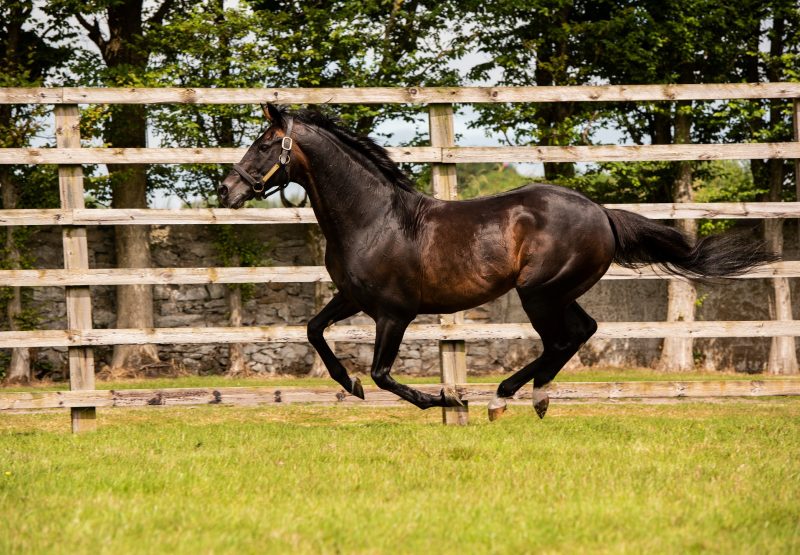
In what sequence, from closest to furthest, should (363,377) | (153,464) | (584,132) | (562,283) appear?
(153,464) → (562,283) → (363,377) → (584,132)

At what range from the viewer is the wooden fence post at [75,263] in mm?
7871

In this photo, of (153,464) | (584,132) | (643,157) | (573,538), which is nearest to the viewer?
(573,538)

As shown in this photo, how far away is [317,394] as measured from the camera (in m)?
7.89

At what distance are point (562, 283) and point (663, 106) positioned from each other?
12.4 m

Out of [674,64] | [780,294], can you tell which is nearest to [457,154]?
[780,294]

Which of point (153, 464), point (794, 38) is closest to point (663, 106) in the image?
point (794, 38)

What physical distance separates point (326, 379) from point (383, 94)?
8.85 m

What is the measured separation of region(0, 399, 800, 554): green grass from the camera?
12.7 feet

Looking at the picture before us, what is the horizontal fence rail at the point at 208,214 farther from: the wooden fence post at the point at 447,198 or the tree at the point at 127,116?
the tree at the point at 127,116

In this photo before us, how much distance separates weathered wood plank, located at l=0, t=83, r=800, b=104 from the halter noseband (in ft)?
3.83

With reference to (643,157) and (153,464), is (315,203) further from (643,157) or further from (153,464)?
(643,157)

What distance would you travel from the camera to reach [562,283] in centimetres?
675

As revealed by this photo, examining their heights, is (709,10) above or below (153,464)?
above

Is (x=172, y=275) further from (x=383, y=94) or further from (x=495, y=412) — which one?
(x=495, y=412)
